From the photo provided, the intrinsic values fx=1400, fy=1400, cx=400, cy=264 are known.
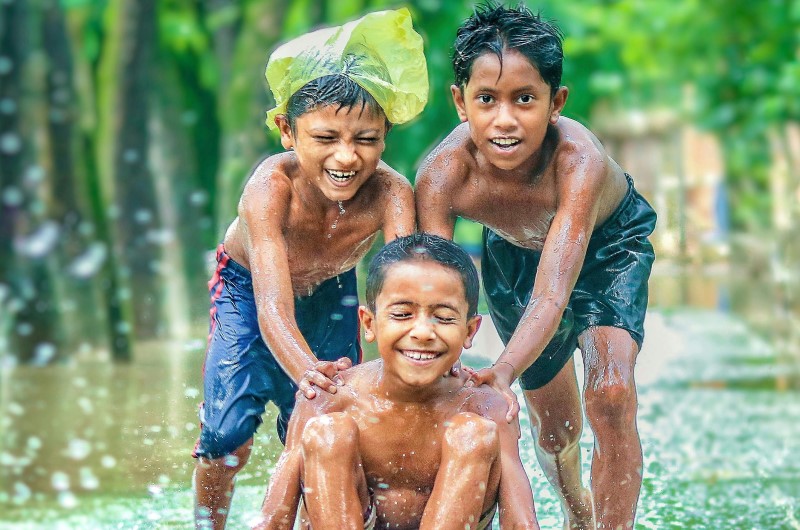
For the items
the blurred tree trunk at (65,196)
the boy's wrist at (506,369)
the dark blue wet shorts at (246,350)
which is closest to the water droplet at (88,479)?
the dark blue wet shorts at (246,350)

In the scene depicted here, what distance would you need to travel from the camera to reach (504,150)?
A: 3.96 m

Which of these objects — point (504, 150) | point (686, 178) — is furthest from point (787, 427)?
point (686, 178)

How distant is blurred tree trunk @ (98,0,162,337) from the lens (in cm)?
1230

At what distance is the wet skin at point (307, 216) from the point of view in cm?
383

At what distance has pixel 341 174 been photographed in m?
3.96

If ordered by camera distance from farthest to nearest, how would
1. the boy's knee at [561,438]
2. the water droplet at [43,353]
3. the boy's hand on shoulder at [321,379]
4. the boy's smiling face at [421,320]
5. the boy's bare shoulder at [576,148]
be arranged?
the water droplet at [43,353]
the boy's knee at [561,438]
the boy's bare shoulder at [576,148]
the boy's hand on shoulder at [321,379]
the boy's smiling face at [421,320]

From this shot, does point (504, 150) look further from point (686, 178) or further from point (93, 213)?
point (686, 178)

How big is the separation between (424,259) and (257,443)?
2243 mm

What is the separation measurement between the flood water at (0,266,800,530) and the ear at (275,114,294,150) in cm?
121

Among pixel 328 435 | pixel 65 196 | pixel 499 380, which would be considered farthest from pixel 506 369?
pixel 65 196

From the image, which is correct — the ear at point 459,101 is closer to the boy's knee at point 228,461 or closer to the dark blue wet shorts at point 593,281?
the dark blue wet shorts at point 593,281

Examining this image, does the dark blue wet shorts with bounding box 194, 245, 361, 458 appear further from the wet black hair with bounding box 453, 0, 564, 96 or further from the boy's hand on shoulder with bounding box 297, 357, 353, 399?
the wet black hair with bounding box 453, 0, 564, 96

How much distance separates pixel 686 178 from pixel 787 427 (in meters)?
15.6

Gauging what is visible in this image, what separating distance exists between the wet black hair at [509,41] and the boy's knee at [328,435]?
115cm
